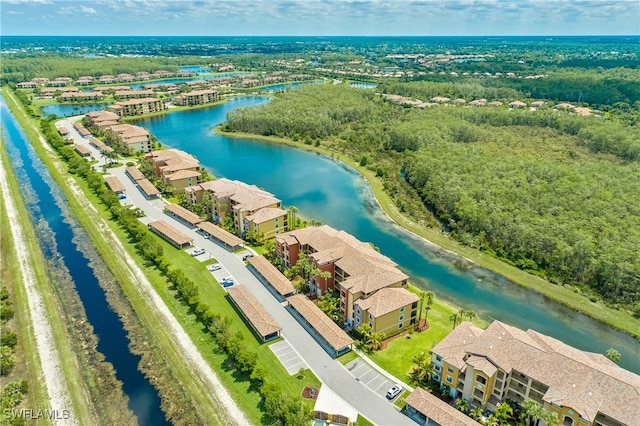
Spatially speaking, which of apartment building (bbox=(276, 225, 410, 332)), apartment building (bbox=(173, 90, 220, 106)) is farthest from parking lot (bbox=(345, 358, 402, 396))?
apartment building (bbox=(173, 90, 220, 106))

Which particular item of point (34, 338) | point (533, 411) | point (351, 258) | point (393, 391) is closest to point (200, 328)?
point (34, 338)

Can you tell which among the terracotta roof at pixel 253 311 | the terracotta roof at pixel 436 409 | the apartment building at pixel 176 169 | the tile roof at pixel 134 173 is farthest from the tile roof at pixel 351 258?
the tile roof at pixel 134 173

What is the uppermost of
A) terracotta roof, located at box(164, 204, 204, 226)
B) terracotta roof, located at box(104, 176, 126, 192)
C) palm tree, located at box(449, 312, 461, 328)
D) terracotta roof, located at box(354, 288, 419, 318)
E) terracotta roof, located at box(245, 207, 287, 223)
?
terracotta roof, located at box(245, 207, 287, 223)

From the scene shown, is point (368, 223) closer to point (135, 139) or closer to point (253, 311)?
point (253, 311)

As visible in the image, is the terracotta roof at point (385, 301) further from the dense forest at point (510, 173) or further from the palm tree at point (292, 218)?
the palm tree at point (292, 218)

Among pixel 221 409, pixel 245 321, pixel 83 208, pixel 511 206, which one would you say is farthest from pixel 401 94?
pixel 221 409

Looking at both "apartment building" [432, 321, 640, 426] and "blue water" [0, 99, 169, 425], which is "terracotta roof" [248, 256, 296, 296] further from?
"apartment building" [432, 321, 640, 426]
